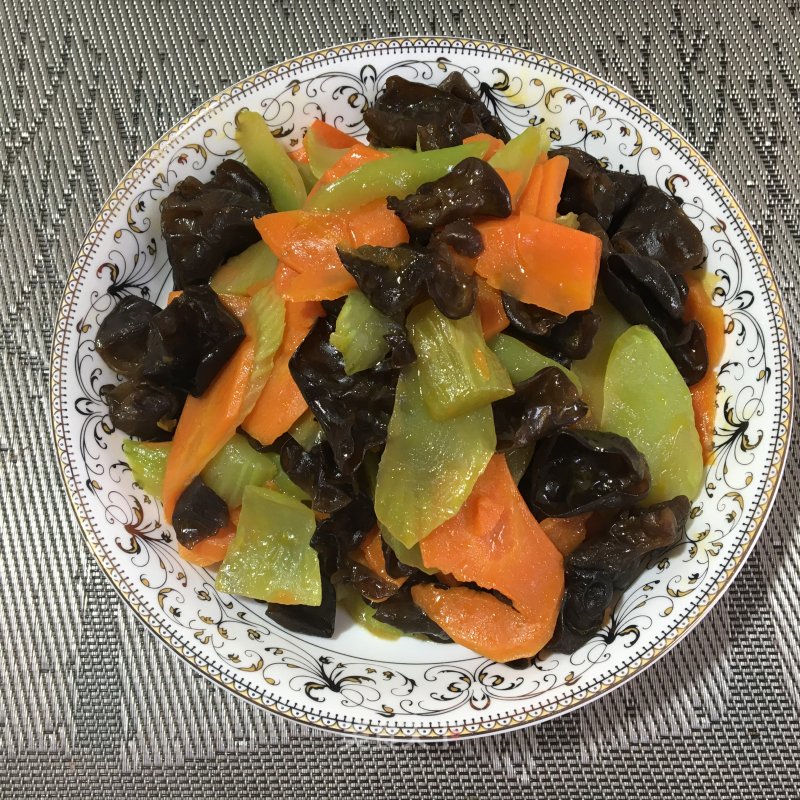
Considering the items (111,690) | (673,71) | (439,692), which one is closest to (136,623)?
(111,690)

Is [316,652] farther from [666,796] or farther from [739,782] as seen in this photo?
[739,782]

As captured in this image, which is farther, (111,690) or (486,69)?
(111,690)

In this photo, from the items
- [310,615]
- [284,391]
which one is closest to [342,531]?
[310,615]

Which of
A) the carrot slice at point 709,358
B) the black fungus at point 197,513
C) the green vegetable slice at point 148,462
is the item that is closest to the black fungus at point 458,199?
the carrot slice at point 709,358

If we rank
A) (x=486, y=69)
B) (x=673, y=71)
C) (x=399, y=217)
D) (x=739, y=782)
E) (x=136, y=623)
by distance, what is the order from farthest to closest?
(x=673, y=71), (x=136, y=623), (x=739, y=782), (x=486, y=69), (x=399, y=217)

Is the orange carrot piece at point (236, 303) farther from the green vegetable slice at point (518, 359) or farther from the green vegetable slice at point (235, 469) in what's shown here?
the green vegetable slice at point (518, 359)

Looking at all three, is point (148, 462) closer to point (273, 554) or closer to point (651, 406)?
point (273, 554)

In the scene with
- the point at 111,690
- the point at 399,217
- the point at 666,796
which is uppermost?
the point at 399,217
